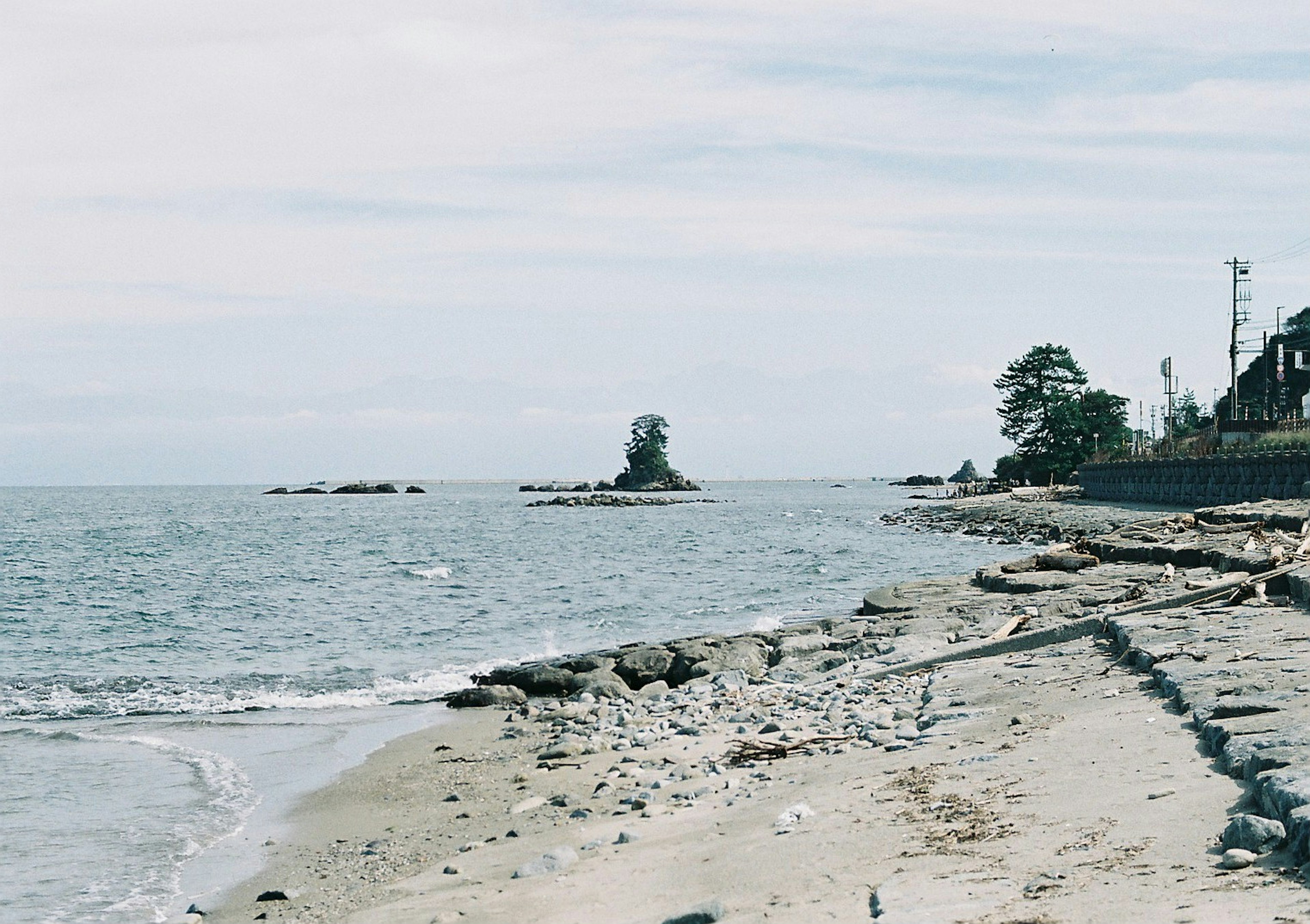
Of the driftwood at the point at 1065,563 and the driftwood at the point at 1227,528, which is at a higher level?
the driftwood at the point at 1227,528

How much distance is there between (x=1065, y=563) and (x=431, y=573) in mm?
23823

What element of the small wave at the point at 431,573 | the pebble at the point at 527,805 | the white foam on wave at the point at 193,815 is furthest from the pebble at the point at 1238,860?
the small wave at the point at 431,573

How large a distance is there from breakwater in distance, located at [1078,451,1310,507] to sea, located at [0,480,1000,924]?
926 cm

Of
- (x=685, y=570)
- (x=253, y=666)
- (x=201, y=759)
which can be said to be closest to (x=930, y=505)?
(x=685, y=570)

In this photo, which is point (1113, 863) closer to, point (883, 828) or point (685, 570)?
point (883, 828)

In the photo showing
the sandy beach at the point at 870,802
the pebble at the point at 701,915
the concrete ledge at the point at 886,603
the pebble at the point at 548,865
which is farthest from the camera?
the concrete ledge at the point at 886,603

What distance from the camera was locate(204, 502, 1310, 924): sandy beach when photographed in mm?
4953

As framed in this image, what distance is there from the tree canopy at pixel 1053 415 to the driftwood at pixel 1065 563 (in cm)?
8996

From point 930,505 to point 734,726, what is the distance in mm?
94752

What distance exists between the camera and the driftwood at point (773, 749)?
926cm

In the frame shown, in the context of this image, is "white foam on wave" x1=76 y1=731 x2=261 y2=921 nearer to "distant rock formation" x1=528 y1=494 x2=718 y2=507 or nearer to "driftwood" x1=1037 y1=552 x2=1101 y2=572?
"driftwood" x1=1037 y1=552 x2=1101 y2=572

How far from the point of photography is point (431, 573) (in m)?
39.4

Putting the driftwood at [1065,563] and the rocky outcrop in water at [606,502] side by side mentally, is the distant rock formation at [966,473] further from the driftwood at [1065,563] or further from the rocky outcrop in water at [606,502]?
the driftwood at [1065,563]

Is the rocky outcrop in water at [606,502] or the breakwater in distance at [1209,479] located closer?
the breakwater in distance at [1209,479]
